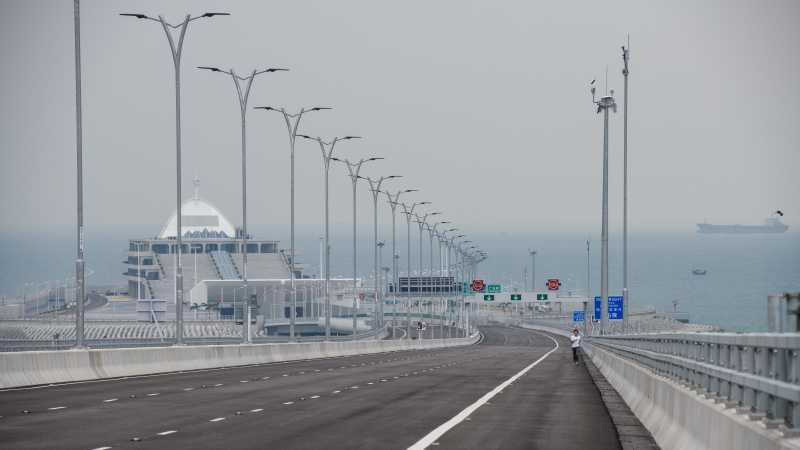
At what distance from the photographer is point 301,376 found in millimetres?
41062

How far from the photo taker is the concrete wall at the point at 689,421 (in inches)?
397

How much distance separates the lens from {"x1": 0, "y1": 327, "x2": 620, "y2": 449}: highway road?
1858 cm

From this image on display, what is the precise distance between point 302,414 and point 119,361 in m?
15.8

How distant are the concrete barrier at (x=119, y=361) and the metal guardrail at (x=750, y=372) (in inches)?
649

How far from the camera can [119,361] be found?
38.3 m

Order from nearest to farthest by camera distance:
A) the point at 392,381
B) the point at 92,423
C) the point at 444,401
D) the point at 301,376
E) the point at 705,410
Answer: the point at 705,410 < the point at 92,423 < the point at 444,401 < the point at 392,381 < the point at 301,376

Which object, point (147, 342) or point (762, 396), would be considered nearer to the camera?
point (762, 396)

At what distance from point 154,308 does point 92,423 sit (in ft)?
197

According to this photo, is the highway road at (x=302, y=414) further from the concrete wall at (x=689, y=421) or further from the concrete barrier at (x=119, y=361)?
the concrete barrier at (x=119, y=361)

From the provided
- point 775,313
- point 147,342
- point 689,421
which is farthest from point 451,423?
point 147,342

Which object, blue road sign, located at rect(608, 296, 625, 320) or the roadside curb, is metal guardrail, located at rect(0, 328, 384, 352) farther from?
the roadside curb

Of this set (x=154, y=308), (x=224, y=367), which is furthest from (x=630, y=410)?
(x=154, y=308)

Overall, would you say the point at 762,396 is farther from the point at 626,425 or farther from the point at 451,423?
the point at 626,425

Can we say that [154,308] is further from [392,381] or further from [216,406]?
[216,406]
